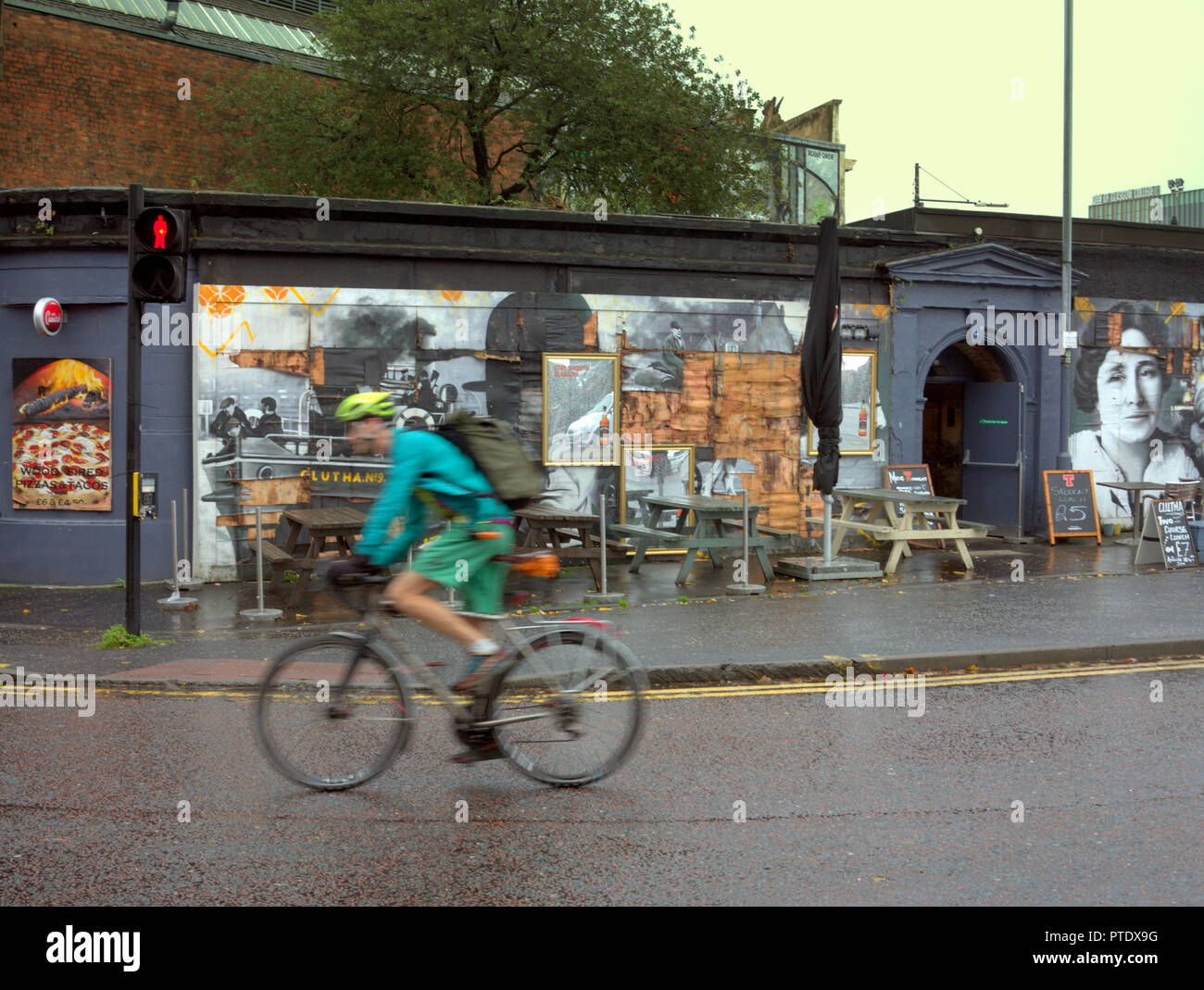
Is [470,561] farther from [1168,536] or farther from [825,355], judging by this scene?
[1168,536]

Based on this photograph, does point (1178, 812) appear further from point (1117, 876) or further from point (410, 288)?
point (410, 288)

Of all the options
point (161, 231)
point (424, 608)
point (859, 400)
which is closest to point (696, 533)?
point (859, 400)

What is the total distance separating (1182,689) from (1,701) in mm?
7824

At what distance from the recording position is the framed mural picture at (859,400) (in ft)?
53.6

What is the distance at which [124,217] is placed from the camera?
13.4 metres

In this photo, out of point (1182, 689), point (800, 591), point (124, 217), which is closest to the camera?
point (1182, 689)

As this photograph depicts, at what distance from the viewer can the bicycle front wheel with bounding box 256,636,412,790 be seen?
18.5 ft

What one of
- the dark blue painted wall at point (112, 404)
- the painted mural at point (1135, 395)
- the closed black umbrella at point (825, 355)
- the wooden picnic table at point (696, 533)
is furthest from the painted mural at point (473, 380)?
the painted mural at point (1135, 395)

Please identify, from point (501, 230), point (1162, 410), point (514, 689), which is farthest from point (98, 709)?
point (1162, 410)

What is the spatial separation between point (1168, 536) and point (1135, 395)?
4.45 m

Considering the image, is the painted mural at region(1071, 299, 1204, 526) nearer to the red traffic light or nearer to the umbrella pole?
the umbrella pole

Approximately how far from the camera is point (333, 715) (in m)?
5.75

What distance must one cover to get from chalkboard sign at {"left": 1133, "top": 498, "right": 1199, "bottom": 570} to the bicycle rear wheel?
35.1 feet

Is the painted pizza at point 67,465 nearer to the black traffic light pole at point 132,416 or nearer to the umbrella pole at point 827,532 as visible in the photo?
the black traffic light pole at point 132,416
